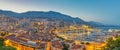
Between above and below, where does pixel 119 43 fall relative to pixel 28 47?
above

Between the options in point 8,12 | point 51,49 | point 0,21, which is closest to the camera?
point 51,49

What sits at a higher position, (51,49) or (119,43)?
(119,43)

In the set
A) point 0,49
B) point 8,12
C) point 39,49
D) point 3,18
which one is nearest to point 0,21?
point 3,18

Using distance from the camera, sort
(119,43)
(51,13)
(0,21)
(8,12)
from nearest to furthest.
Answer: (119,43) < (0,21) < (8,12) < (51,13)

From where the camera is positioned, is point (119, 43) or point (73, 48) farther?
point (73, 48)

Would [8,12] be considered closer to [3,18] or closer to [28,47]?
[3,18]

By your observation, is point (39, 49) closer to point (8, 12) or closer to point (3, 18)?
point (3, 18)

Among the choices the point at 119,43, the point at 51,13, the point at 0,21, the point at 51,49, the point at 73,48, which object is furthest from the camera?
the point at 51,13

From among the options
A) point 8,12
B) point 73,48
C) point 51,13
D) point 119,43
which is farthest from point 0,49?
point 51,13

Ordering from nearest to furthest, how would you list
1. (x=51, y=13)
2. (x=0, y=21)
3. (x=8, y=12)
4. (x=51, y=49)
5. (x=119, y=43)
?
(x=119, y=43) < (x=51, y=49) < (x=0, y=21) < (x=8, y=12) < (x=51, y=13)
